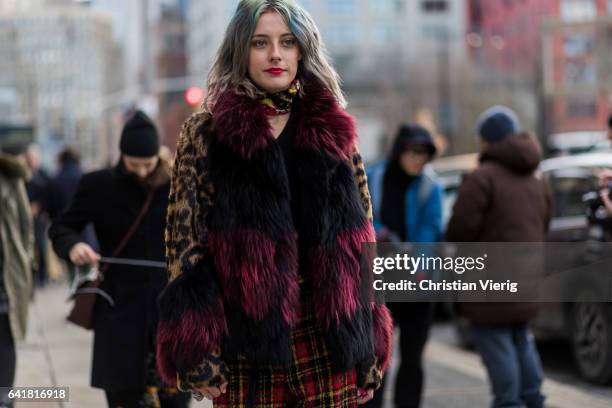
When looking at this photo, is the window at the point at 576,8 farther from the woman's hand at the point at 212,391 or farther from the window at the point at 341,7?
the woman's hand at the point at 212,391

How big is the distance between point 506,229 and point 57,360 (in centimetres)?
446

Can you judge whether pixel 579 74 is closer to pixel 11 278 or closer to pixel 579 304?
pixel 579 304

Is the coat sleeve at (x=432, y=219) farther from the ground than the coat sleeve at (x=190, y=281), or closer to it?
closer to it

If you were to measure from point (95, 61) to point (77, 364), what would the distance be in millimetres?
80081

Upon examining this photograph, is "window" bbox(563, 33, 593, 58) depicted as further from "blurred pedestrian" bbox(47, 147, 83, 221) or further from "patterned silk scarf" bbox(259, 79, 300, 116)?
Result: "patterned silk scarf" bbox(259, 79, 300, 116)

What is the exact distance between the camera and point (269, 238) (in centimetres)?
278

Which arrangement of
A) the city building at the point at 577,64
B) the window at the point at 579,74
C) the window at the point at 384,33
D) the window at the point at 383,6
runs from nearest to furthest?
the city building at the point at 577,64 < the window at the point at 384,33 < the window at the point at 579,74 < the window at the point at 383,6

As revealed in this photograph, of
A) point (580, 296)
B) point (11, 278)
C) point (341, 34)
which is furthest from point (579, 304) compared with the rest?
point (341, 34)

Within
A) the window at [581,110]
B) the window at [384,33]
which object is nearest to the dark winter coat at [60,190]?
the window at [384,33]

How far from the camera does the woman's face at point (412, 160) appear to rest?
6.09 m

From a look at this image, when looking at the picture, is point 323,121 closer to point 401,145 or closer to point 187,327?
point 187,327

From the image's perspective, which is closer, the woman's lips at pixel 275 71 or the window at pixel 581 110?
the woman's lips at pixel 275 71

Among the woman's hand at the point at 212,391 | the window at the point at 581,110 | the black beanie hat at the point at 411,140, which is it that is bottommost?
the window at the point at 581,110

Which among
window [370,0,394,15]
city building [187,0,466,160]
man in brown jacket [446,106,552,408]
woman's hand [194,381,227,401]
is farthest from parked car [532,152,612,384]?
window [370,0,394,15]
